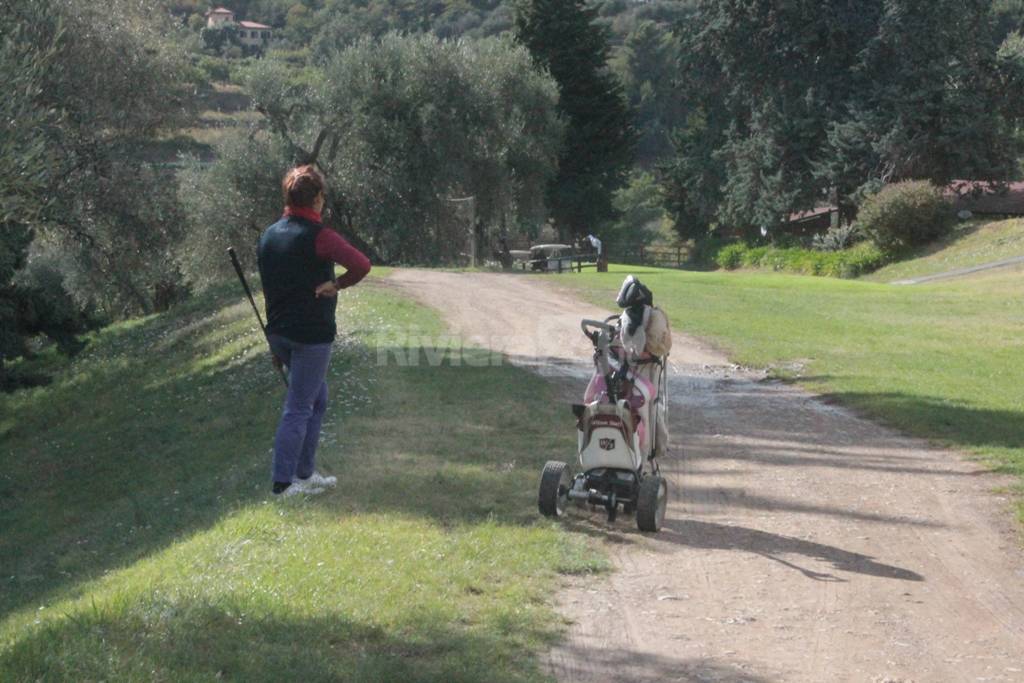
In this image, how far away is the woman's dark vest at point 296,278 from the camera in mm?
8156

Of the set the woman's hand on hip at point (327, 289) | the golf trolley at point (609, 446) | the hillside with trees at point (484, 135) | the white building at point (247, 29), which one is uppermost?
the white building at point (247, 29)

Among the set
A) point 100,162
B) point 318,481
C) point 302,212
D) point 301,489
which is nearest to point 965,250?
point 100,162

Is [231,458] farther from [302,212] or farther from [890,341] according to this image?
[890,341]

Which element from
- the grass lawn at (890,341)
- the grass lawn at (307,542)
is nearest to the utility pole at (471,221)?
the grass lawn at (890,341)

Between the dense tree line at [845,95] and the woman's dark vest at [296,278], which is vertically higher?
the dense tree line at [845,95]

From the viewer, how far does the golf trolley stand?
26.5ft

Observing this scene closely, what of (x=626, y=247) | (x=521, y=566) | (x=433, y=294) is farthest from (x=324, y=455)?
(x=626, y=247)

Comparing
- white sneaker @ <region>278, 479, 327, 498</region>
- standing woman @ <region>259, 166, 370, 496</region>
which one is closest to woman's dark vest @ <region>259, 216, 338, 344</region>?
standing woman @ <region>259, 166, 370, 496</region>

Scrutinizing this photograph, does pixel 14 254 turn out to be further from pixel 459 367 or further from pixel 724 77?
pixel 724 77

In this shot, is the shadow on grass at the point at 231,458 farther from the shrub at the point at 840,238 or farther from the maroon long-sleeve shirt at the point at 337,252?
the shrub at the point at 840,238

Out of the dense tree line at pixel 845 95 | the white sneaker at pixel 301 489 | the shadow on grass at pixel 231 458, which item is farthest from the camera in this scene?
the dense tree line at pixel 845 95

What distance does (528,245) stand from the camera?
179ft

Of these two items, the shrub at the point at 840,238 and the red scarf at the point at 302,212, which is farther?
the shrub at the point at 840,238

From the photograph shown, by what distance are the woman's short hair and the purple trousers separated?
908 mm
